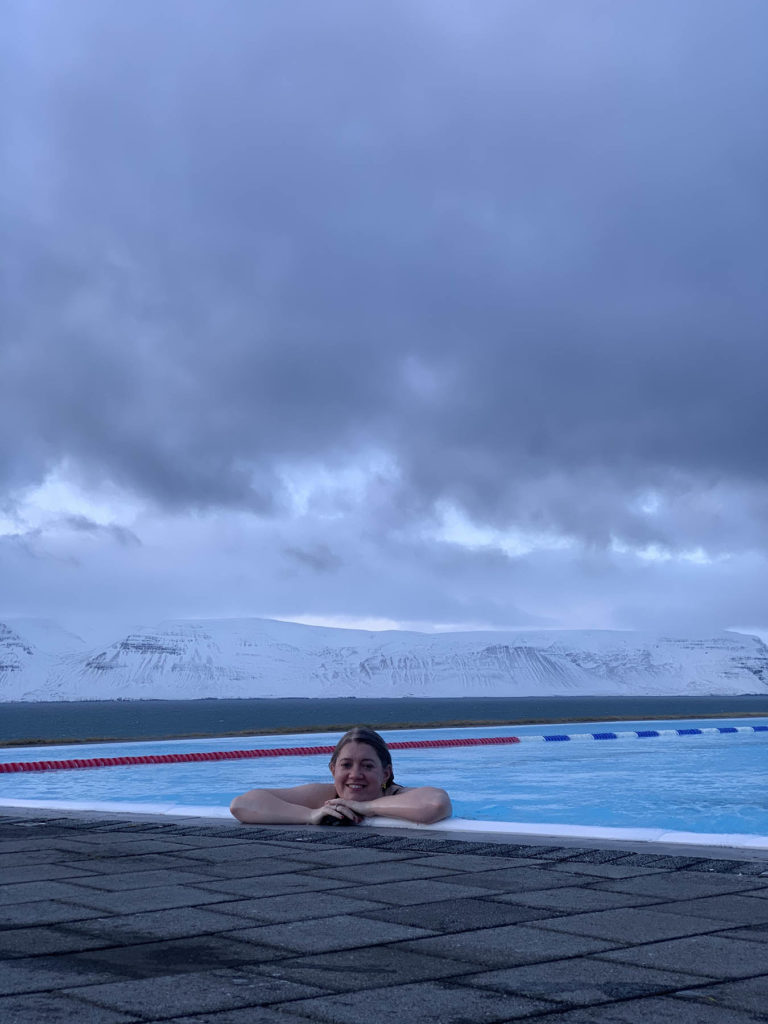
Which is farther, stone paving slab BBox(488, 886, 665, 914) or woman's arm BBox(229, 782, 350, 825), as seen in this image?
woman's arm BBox(229, 782, 350, 825)

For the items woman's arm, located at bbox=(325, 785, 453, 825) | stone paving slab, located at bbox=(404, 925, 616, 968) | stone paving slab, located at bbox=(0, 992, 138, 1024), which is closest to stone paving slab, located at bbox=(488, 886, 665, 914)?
stone paving slab, located at bbox=(404, 925, 616, 968)

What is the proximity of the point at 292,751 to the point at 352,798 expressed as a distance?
41.4 ft

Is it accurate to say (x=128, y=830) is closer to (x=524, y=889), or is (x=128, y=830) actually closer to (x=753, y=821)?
(x=524, y=889)

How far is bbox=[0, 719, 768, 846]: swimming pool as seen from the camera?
1330 centimetres

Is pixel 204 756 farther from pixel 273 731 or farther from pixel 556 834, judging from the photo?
pixel 556 834

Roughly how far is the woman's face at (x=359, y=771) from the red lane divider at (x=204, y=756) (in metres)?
7.47

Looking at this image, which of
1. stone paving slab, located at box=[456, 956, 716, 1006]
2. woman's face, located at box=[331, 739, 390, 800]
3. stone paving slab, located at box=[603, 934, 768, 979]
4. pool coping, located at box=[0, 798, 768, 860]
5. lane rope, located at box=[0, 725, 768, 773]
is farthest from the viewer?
lane rope, located at box=[0, 725, 768, 773]

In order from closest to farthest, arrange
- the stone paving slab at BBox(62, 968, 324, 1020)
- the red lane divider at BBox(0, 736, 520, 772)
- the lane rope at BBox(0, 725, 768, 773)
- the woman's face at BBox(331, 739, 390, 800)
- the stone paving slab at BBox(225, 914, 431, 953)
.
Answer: the stone paving slab at BBox(62, 968, 324, 1020)
the stone paving slab at BBox(225, 914, 431, 953)
the woman's face at BBox(331, 739, 390, 800)
the red lane divider at BBox(0, 736, 520, 772)
the lane rope at BBox(0, 725, 768, 773)

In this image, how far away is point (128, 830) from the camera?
7078mm

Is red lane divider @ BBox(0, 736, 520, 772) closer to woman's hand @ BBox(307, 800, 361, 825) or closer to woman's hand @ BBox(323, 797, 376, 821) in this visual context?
woman's hand @ BBox(323, 797, 376, 821)

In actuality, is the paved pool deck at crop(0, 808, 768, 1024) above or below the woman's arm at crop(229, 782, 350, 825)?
below

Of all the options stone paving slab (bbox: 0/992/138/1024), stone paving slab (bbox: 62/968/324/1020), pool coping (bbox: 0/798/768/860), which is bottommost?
pool coping (bbox: 0/798/768/860)

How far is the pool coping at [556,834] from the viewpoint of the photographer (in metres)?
6.04

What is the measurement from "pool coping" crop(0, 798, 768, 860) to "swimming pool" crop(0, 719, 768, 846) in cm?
49
